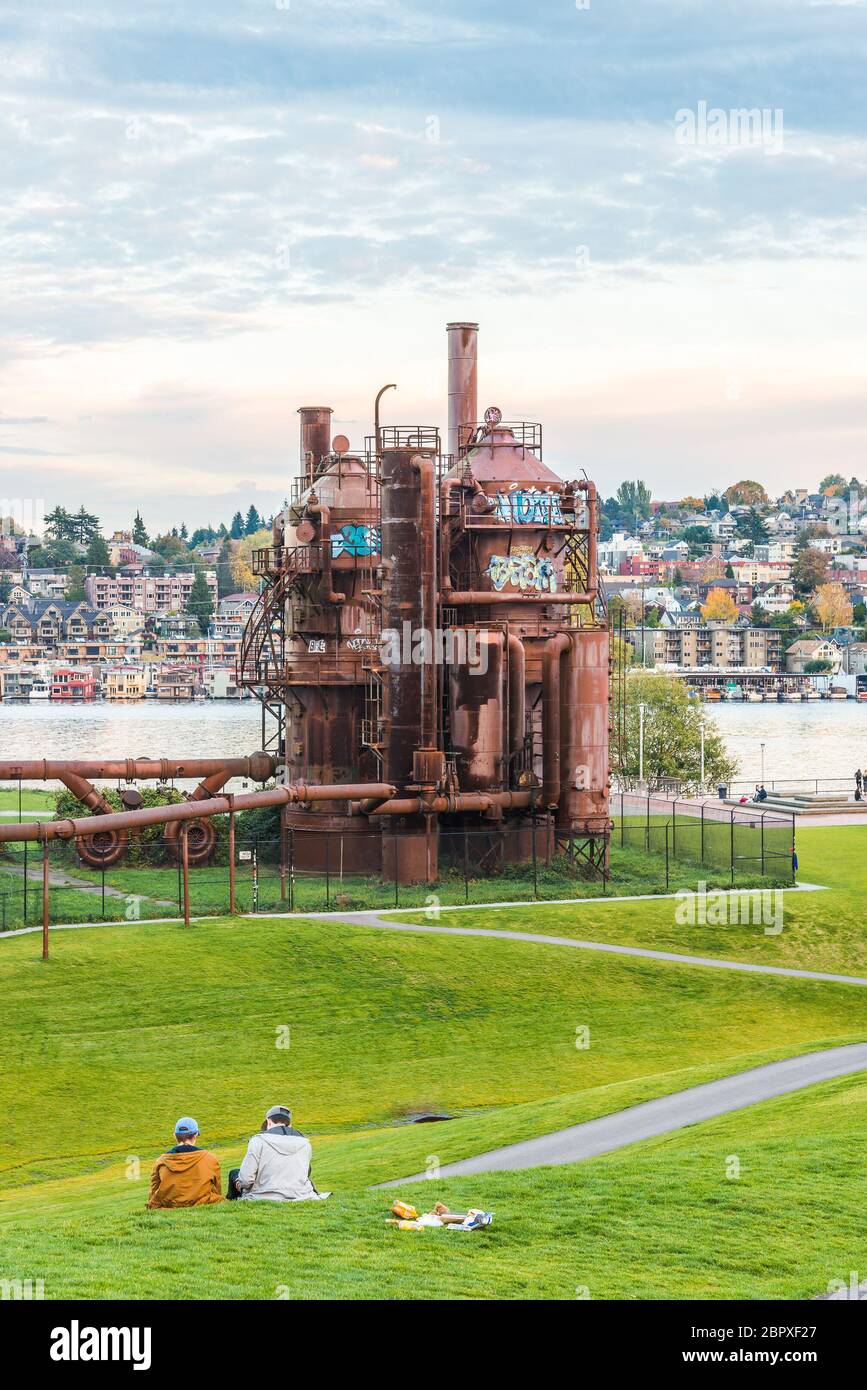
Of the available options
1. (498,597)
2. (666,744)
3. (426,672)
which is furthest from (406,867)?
(666,744)

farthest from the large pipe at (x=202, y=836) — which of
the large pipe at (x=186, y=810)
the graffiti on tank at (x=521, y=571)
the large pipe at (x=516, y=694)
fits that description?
the graffiti on tank at (x=521, y=571)

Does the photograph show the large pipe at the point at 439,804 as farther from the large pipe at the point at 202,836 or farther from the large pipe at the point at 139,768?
the large pipe at the point at 139,768

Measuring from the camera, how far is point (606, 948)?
50.7 metres

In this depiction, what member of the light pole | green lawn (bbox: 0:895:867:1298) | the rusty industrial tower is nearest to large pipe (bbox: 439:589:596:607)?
the rusty industrial tower

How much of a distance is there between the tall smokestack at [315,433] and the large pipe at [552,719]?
14832 millimetres

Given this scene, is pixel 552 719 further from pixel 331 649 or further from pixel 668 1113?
pixel 668 1113

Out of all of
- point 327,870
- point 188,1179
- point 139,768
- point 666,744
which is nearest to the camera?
point 188,1179

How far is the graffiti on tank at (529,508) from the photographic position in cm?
6181

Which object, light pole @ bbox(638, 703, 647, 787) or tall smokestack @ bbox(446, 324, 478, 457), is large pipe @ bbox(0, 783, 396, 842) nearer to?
tall smokestack @ bbox(446, 324, 478, 457)

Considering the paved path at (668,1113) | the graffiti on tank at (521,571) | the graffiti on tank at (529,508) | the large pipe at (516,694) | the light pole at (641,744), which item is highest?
the graffiti on tank at (529,508)

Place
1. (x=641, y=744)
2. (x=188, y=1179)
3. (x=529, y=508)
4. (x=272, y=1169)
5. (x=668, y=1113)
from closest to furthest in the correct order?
1. (x=272, y=1169)
2. (x=188, y=1179)
3. (x=668, y=1113)
4. (x=529, y=508)
5. (x=641, y=744)

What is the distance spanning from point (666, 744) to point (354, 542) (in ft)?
163

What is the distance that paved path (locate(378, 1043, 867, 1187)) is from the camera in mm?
28703
